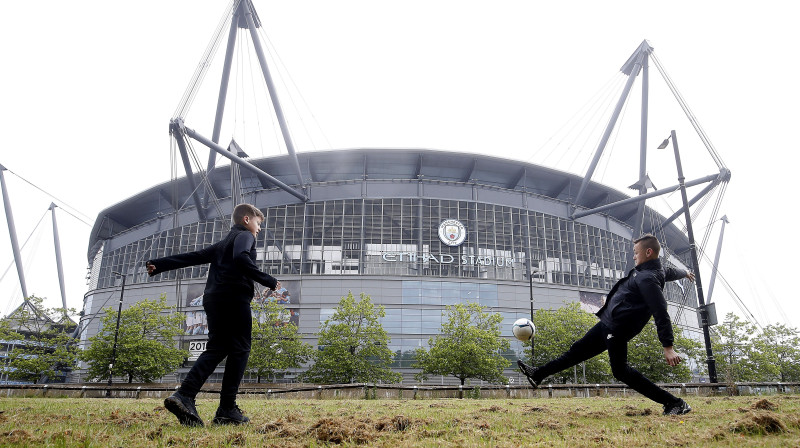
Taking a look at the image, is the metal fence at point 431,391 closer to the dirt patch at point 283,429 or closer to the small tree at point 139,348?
the dirt patch at point 283,429

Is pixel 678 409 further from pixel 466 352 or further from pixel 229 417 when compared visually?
pixel 466 352

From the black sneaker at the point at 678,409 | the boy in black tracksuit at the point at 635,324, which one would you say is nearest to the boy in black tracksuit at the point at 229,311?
the boy in black tracksuit at the point at 635,324

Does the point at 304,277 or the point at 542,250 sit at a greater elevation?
the point at 542,250

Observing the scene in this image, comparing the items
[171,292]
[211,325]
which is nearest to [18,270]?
[171,292]

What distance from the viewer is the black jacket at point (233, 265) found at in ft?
16.1

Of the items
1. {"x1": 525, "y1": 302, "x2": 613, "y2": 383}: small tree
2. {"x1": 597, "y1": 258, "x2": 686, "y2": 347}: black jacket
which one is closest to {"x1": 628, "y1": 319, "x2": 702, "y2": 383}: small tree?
{"x1": 525, "y1": 302, "x2": 613, "y2": 383}: small tree

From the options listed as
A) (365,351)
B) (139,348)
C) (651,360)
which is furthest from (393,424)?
(139,348)

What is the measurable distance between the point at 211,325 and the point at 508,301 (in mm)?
49809

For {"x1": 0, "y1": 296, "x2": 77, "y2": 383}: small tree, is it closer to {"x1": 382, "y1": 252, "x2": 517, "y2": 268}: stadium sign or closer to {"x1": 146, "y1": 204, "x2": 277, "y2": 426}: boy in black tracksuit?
{"x1": 382, "y1": 252, "x2": 517, "y2": 268}: stadium sign

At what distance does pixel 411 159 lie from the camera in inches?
2211

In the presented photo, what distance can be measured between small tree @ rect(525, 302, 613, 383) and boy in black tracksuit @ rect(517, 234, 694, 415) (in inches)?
1419

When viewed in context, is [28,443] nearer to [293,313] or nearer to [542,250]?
[293,313]

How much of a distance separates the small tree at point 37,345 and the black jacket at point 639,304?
175 feet

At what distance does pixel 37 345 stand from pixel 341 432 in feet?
185
